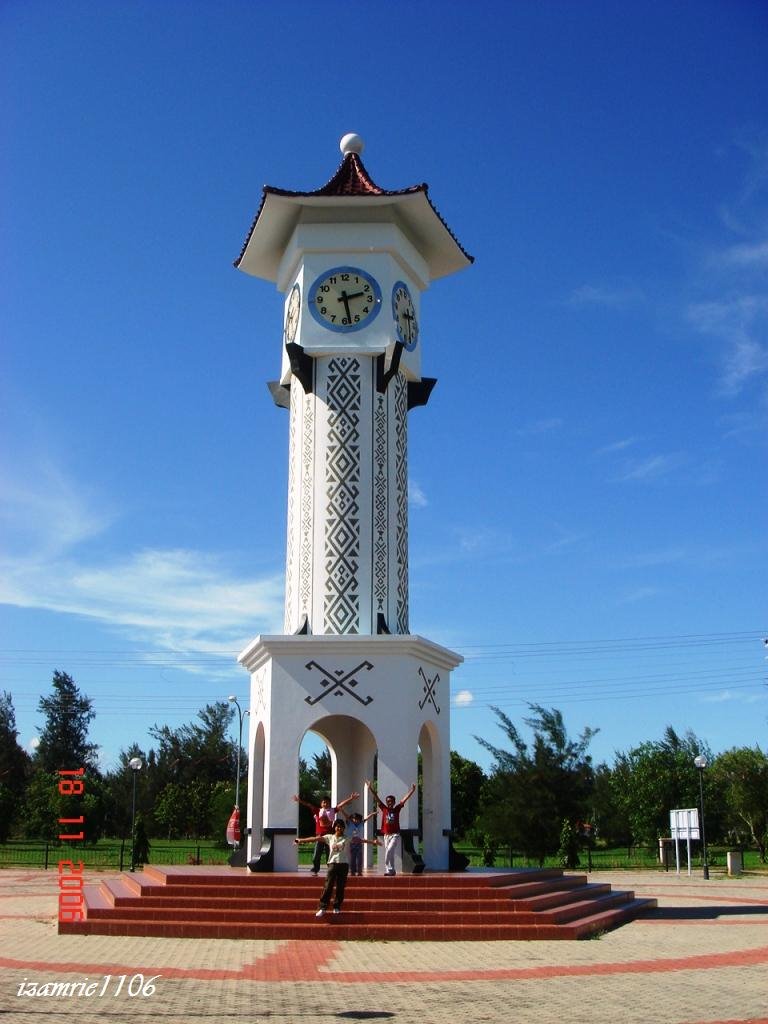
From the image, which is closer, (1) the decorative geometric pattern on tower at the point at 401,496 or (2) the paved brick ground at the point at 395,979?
(2) the paved brick ground at the point at 395,979

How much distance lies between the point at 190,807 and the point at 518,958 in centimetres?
5106

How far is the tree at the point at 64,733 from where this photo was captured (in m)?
79.3

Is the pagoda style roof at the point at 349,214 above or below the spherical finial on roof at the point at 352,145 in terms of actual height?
below

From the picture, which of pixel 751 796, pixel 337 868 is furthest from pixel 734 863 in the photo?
pixel 337 868

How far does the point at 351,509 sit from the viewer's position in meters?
21.5

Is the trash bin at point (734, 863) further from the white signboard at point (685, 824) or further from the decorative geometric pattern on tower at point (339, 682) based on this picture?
the decorative geometric pattern on tower at point (339, 682)

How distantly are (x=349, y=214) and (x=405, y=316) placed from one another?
2.44 metres

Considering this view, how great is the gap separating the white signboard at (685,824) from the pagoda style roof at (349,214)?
22.4 metres

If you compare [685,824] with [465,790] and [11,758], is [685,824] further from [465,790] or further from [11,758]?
[11,758]

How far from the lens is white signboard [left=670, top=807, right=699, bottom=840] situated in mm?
37312

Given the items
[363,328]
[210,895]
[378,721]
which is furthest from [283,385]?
[210,895]

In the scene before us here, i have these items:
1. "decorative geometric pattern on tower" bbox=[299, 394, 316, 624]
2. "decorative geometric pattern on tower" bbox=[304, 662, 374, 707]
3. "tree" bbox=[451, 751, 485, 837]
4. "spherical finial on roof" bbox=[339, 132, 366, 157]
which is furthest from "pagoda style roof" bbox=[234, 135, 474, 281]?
"tree" bbox=[451, 751, 485, 837]

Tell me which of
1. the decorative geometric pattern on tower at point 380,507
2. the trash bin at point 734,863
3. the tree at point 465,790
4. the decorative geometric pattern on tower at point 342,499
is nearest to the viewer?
the decorative geometric pattern on tower at point 342,499

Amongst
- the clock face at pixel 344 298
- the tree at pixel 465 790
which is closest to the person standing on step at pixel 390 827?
the clock face at pixel 344 298
